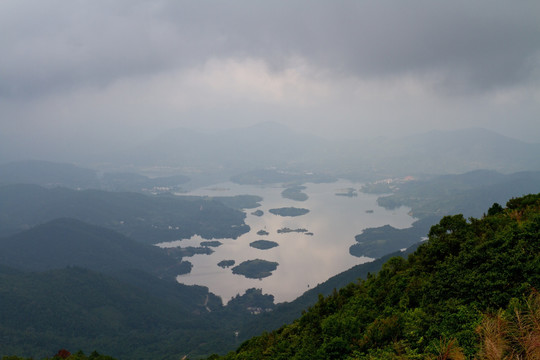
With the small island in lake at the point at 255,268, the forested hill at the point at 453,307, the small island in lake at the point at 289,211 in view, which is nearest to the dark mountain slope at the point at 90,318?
the small island in lake at the point at 255,268

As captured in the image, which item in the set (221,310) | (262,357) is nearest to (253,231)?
(221,310)

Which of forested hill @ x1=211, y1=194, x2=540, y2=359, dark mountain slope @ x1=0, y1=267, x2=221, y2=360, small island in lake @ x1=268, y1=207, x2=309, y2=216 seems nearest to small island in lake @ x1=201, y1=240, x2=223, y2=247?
dark mountain slope @ x1=0, y1=267, x2=221, y2=360

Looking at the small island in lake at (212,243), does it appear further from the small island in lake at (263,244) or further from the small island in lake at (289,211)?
the small island in lake at (289,211)

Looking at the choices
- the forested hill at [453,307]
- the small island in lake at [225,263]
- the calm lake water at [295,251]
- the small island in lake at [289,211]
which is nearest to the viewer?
the forested hill at [453,307]

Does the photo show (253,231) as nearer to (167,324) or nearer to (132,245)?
(132,245)

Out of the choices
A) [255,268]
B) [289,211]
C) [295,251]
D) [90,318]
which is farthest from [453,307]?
[289,211]

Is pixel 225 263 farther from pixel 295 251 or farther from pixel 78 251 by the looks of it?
pixel 78 251

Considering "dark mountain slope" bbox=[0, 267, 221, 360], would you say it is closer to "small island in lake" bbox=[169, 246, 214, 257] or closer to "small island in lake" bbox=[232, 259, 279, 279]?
"small island in lake" bbox=[232, 259, 279, 279]
